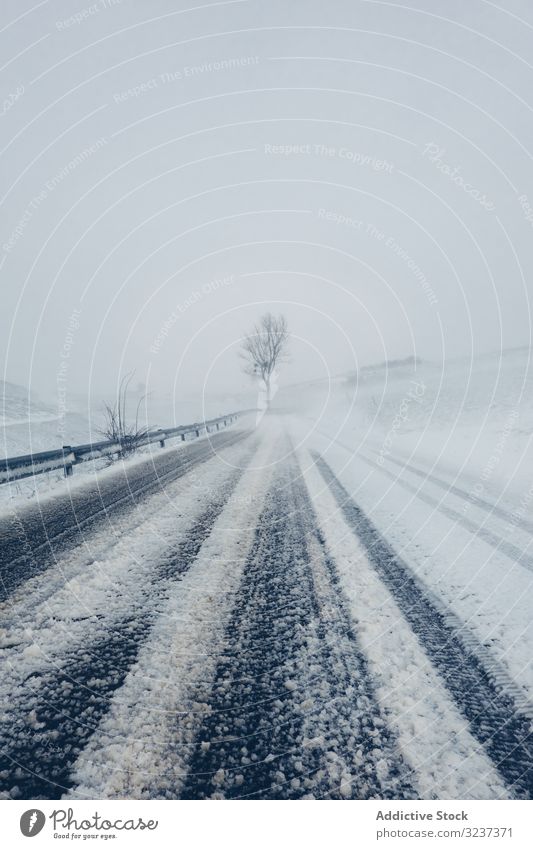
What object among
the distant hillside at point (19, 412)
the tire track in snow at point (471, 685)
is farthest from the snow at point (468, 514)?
the distant hillside at point (19, 412)

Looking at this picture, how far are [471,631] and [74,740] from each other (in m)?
2.64

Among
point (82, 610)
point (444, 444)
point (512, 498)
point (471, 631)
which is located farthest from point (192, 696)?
point (444, 444)

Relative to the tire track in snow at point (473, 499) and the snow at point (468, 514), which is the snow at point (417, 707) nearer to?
the snow at point (468, 514)

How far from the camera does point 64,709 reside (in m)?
2.10

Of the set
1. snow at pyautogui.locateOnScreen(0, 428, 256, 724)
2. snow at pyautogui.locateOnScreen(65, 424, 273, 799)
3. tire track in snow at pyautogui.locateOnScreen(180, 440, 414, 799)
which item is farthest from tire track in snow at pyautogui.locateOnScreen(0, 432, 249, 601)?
tire track in snow at pyautogui.locateOnScreen(180, 440, 414, 799)

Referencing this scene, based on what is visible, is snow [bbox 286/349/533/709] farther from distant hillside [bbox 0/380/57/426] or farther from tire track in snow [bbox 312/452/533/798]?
distant hillside [bbox 0/380/57/426]

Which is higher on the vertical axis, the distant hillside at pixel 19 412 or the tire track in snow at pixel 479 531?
the distant hillside at pixel 19 412

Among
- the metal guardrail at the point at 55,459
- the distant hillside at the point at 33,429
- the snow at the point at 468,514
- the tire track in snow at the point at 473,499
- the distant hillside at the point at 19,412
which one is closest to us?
the snow at the point at 468,514

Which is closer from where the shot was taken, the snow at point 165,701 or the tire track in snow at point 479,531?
the snow at point 165,701

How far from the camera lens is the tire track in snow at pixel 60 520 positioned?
Answer: 409cm

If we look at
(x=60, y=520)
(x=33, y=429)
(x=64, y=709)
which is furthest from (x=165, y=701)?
(x=33, y=429)

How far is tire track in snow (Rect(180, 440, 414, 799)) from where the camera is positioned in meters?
1.66

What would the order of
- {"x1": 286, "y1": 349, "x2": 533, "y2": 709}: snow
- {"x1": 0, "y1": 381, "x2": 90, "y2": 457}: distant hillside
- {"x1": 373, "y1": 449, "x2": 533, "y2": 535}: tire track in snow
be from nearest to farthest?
{"x1": 286, "y1": 349, "x2": 533, "y2": 709}: snow
{"x1": 373, "y1": 449, "x2": 533, "y2": 535}: tire track in snow
{"x1": 0, "y1": 381, "x2": 90, "y2": 457}: distant hillside

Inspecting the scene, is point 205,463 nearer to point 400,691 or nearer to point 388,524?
point 388,524
